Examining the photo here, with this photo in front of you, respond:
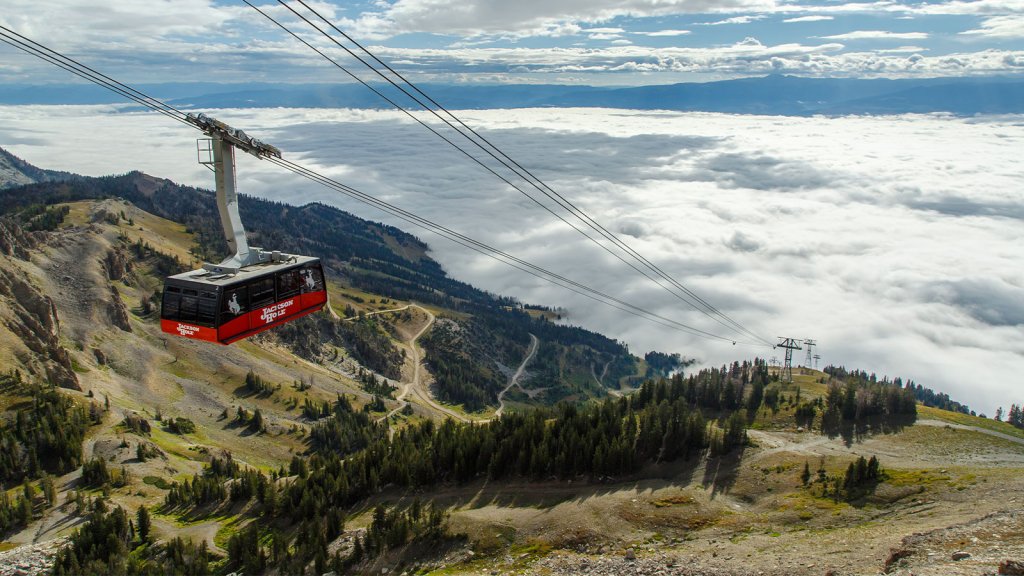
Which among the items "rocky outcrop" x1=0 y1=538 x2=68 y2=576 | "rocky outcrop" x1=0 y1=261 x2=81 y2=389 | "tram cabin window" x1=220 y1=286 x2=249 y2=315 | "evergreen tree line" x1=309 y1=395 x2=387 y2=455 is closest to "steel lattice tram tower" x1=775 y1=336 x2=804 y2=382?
"evergreen tree line" x1=309 y1=395 x2=387 y2=455

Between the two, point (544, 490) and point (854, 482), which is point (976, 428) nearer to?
point (854, 482)

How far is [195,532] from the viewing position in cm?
8581

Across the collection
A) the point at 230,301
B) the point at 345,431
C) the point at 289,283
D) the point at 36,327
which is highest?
the point at 289,283

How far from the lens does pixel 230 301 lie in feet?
126

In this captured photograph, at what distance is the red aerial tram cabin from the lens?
3766 cm

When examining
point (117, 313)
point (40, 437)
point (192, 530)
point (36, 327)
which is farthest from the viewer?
point (117, 313)

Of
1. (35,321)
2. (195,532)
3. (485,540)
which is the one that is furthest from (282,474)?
(35,321)

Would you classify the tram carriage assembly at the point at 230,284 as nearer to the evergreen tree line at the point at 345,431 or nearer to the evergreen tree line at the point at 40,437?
the evergreen tree line at the point at 40,437

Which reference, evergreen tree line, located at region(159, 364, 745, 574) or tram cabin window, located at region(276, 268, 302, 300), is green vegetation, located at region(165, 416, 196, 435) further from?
tram cabin window, located at region(276, 268, 302, 300)

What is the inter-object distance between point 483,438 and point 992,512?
6057 centimetres

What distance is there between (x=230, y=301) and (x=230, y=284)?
122 cm

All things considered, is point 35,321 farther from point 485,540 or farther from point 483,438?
point 485,540

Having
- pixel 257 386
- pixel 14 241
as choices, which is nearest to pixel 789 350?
pixel 257 386

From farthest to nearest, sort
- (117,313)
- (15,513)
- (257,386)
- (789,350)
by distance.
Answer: (117,313), (257,386), (789,350), (15,513)
